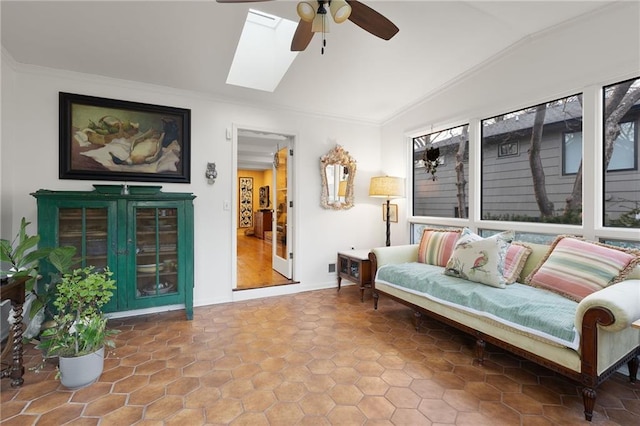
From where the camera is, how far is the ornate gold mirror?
4277 mm

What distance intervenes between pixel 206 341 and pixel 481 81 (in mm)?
3847

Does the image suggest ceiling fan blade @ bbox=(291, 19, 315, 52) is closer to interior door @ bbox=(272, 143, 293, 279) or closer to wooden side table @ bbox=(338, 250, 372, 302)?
interior door @ bbox=(272, 143, 293, 279)

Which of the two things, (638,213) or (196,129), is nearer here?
(638,213)

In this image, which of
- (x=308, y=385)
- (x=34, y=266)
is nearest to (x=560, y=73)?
(x=308, y=385)

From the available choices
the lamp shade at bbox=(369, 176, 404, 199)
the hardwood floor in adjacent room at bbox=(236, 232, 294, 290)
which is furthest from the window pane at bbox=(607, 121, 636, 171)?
the hardwood floor in adjacent room at bbox=(236, 232, 294, 290)

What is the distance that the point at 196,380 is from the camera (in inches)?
81.3

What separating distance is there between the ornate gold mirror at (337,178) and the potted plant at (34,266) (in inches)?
114

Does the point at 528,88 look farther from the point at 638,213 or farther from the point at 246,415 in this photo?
the point at 246,415

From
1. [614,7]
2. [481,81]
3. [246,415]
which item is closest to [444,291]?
[246,415]

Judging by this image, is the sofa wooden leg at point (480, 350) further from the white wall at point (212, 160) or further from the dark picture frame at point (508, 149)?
the white wall at point (212, 160)

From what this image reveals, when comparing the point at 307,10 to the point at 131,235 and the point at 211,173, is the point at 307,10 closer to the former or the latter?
the point at 211,173

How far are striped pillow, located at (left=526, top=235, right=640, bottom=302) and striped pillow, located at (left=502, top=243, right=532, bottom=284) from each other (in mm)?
149

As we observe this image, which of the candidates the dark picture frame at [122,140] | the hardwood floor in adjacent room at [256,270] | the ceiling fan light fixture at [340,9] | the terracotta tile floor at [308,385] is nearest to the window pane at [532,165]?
the terracotta tile floor at [308,385]

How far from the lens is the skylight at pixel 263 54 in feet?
10.3
